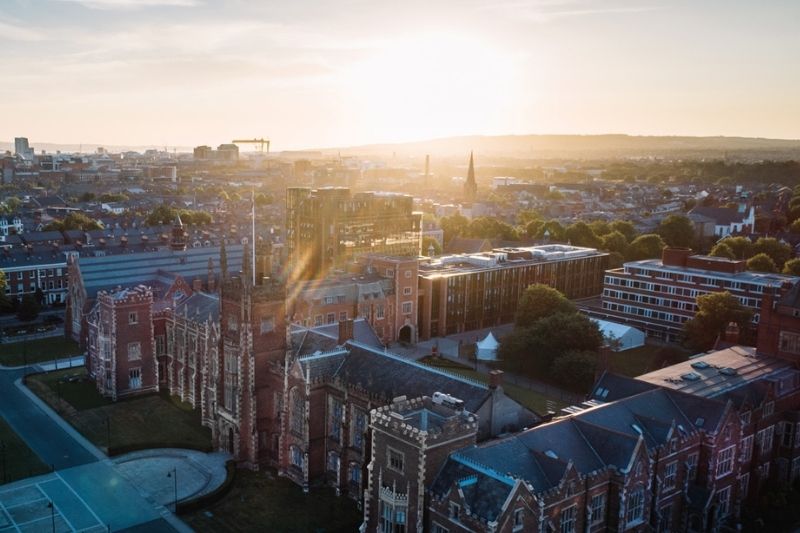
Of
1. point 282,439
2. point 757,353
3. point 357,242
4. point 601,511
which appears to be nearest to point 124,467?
point 282,439

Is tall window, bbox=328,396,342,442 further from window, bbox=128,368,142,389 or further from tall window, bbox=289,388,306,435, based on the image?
window, bbox=128,368,142,389

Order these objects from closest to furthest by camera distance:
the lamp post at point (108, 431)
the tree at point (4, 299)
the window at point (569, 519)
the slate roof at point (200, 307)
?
1. the window at point (569, 519)
2. the lamp post at point (108, 431)
3. the slate roof at point (200, 307)
4. the tree at point (4, 299)

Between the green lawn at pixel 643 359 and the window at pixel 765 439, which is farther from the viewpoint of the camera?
the green lawn at pixel 643 359

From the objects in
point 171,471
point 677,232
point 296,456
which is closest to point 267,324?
point 296,456

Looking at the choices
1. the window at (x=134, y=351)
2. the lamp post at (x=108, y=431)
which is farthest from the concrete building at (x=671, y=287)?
the lamp post at (x=108, y=431)

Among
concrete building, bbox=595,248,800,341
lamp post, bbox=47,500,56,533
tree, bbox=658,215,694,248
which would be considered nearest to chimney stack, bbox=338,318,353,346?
lamp post, bbox=47,500,56,533

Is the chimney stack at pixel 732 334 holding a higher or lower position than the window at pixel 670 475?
higher

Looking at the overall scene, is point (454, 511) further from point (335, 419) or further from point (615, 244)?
point (615, 244)

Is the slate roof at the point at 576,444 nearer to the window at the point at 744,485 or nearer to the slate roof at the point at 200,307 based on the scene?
the window at the point at 744,485
